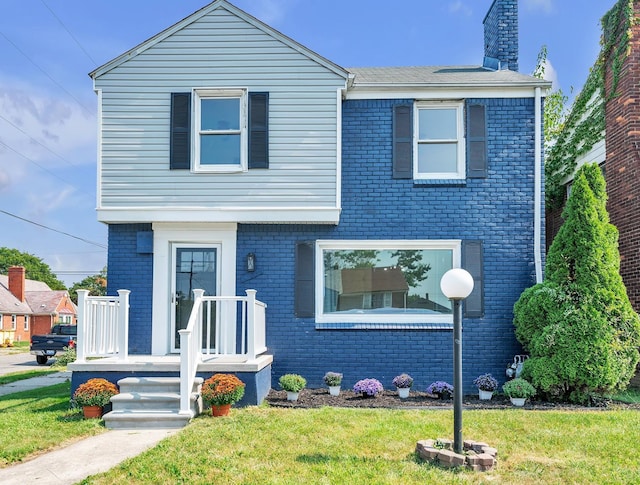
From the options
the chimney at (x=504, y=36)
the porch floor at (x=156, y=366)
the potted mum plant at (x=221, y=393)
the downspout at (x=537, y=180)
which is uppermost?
the chimney at (x=504, y=36)

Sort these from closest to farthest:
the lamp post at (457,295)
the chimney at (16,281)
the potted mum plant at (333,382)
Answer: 1. the lamp post at (457,295)
2. the potted mum plant at (333,382)
3. the chimney at (16,281)

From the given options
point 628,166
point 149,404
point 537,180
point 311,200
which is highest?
point 628,166

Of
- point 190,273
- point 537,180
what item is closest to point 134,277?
point 190,273

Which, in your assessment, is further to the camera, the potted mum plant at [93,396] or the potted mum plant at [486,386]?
the potted mum plant at [486,386]

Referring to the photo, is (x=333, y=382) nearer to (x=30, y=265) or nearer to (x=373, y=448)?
(x=373, y=448)

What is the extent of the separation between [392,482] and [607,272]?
17.1 feet

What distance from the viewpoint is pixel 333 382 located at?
8.55 m

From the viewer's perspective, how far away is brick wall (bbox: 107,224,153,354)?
9.03 meters

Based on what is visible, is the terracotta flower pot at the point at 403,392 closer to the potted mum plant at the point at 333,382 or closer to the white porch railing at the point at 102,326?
the potted mum plant at the point at 333,382

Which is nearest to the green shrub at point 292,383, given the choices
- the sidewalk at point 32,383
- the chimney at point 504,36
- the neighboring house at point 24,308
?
the sidewalk at point 32,383

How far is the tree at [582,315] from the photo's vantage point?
783 cm

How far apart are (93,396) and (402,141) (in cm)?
587

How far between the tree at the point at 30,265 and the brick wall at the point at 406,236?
6496 cm

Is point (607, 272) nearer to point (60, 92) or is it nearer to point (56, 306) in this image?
point (60, 92)
